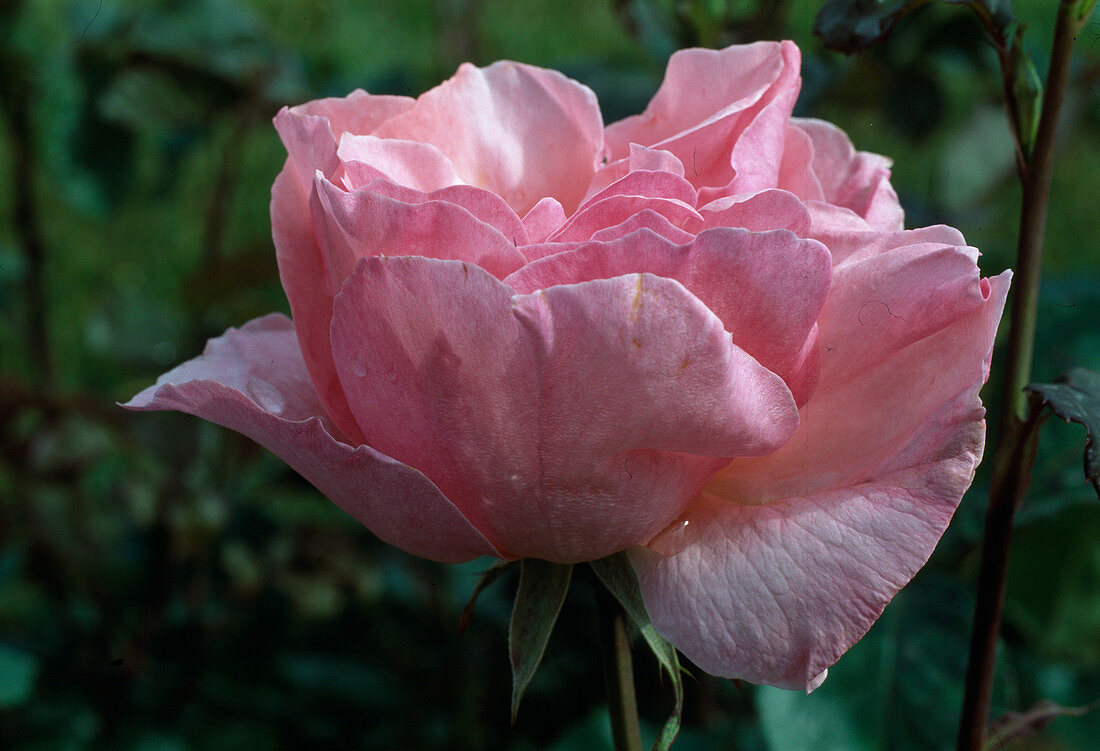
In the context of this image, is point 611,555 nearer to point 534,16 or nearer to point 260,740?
point 260,740

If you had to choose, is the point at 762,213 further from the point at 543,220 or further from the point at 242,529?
the point at 242,529

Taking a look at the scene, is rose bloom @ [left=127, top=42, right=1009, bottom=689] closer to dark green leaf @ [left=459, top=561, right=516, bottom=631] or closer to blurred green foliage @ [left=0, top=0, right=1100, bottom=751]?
dark green leaf @ [left=459, top=561, right=516, bottom=631]

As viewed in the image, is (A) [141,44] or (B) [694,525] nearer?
(B) [694,525]

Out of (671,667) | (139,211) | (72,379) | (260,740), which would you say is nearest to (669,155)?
(671,667)

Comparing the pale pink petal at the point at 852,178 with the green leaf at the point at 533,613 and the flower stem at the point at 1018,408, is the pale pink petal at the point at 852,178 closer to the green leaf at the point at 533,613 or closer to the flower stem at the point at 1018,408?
the flower stem at the point at 1018,408

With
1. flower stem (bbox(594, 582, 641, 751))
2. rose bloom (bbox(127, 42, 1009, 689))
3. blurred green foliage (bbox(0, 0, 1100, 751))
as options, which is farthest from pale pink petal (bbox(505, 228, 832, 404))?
blurred green foliage (bbox(0, 0, 1100, 751))

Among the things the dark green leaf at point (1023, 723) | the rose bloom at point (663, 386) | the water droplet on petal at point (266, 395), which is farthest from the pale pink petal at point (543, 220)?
the dark green leaf at point (1023, 723)
